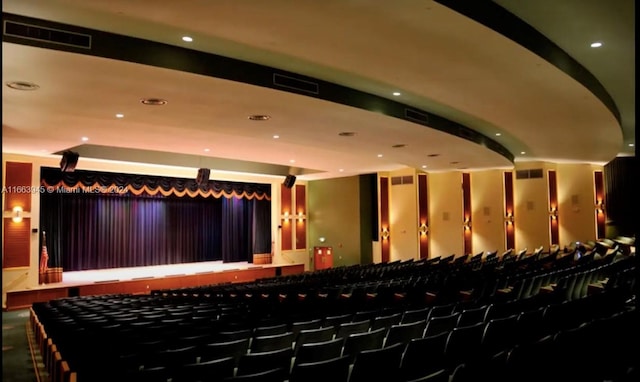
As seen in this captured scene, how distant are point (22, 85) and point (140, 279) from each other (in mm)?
9943

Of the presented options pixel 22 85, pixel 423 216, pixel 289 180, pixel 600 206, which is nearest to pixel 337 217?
pixel 289 180

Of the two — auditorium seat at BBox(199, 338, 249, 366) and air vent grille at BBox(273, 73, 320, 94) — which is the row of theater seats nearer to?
auditorium seat at BBox(199, 338, 249, 366)

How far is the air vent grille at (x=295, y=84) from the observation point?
22.4ft

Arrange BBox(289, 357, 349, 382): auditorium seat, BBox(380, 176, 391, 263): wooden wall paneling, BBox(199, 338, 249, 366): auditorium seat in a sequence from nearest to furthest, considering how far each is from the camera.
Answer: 1. BBox(289, 357, 349, 382): auditorium seat
2. BBox(199, 338, 249, 366): auditorium seat
3. BBox(380, 176, 391, 263): wooden wall paneling

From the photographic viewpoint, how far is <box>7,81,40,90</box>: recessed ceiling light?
6332 mm

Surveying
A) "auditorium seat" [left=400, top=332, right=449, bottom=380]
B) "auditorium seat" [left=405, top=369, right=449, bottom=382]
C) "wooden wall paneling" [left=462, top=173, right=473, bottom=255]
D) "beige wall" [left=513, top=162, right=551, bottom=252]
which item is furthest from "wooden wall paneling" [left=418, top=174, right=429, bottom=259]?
"auditorium seat" [left=405, top=369, right=449, bottom=382]

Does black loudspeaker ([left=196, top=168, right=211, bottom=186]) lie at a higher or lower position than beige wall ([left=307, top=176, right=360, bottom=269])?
higher

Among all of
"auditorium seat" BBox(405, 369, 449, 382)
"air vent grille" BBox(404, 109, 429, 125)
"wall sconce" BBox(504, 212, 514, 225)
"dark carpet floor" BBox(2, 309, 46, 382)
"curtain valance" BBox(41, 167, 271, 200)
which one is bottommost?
"dark carpet floor" BBox(2, 309, 46, 382)

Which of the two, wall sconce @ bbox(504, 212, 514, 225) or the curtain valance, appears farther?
wall sconce @ bbox(504, 212, 514, 225)

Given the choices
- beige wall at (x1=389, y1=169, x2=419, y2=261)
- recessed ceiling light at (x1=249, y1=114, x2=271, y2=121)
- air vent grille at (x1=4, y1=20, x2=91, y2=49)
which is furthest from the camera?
beige wall at (x1=389, y1=169, x2=419, y2=261)

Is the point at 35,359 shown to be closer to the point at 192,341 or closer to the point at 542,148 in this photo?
the point at 192,341

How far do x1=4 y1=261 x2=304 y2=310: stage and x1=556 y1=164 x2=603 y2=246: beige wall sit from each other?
35.5 ft

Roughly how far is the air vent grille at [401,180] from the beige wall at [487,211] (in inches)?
102

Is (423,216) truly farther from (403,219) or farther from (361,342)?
(361,342)
